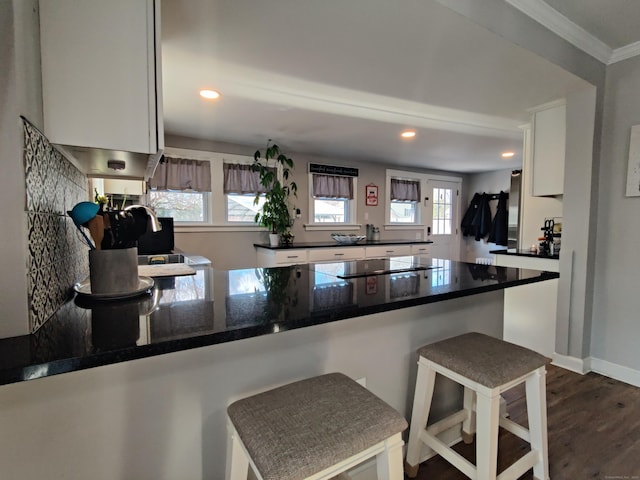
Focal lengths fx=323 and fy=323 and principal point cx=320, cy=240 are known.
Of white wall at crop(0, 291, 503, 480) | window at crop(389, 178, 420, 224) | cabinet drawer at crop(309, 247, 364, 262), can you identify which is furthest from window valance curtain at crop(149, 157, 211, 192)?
white wall at crop(0, 291, 503, 480)

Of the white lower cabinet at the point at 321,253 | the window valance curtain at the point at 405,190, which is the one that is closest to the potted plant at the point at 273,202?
the white lower cabinet at the point at 321,253

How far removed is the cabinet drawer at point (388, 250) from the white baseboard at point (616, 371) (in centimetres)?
249

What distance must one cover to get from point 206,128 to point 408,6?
8.15 ft

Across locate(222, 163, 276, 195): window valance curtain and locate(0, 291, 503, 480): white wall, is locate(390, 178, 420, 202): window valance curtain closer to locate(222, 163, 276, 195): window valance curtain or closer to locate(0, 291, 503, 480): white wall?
locate(222, 163, 276, 195): window valance curtain

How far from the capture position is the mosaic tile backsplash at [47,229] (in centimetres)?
74

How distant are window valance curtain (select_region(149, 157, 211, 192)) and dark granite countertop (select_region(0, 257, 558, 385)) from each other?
2498mm

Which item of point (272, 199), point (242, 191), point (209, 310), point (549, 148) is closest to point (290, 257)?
point (272, 199)

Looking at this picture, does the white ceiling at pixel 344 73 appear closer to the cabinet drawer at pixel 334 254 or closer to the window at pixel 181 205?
the window at pixel 181 205

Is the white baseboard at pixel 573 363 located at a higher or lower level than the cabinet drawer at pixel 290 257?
lower

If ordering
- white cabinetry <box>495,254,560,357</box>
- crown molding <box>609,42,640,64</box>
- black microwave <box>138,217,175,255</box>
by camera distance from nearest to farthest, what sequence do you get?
crown molding <box>609,42,640,64</box>, white cabinetry <box>495,254,560,357</box>, black microwave <box>138,217,175,255</box>

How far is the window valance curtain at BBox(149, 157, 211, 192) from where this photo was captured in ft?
11.8

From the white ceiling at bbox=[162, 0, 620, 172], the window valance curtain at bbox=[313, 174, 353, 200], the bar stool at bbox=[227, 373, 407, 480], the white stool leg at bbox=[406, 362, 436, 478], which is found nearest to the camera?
the bar stool at bbox=[227, 373, 407, 480]

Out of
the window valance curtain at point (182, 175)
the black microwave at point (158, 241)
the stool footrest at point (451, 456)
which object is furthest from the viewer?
the window valance curtain at point (182, 175)

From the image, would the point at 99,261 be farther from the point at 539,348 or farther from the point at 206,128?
the point at 539,348
